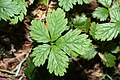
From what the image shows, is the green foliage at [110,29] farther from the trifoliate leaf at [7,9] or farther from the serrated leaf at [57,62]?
the trifoliate leaf at [7,9]

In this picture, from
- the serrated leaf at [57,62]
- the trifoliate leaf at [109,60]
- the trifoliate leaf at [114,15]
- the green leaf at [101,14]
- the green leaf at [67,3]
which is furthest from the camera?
the trifoliate leaf at [109,60]

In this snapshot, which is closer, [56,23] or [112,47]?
[56,23]

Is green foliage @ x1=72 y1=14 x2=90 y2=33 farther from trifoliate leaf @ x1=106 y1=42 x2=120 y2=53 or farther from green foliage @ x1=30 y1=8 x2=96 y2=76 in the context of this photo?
green foliage @ x1=30 y1=8 x2=96 y2=76

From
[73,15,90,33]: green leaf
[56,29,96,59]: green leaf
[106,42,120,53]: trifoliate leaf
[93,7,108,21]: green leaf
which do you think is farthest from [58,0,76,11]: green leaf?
[106,42,120,53]: trifoliate leaf

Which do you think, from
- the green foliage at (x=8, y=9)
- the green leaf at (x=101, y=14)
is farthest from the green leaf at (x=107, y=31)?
the green foliage at (x=8, y=9)

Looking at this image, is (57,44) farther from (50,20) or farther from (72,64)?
(72,64)

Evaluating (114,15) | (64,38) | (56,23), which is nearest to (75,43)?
(64,38)

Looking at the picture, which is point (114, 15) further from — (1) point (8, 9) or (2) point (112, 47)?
(1) point (8, 9)
